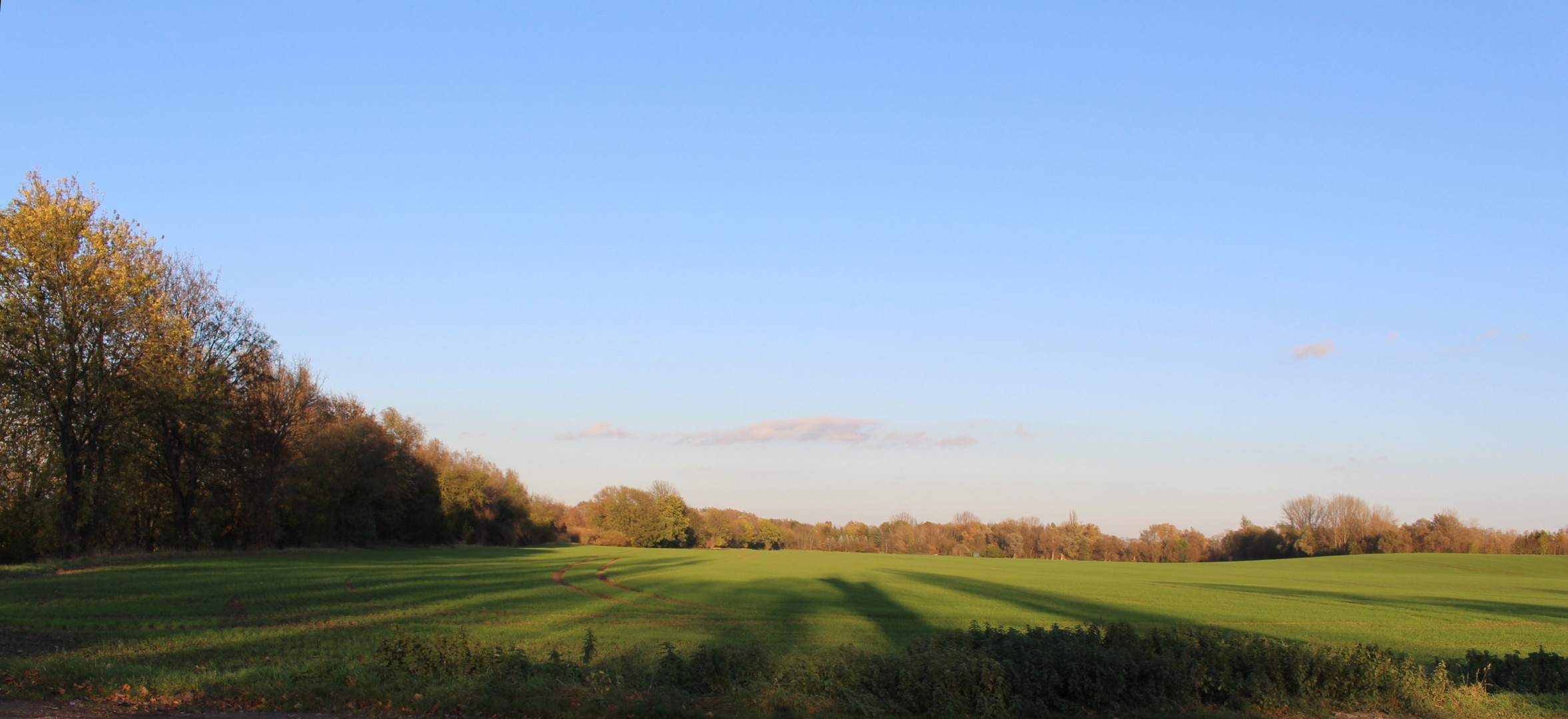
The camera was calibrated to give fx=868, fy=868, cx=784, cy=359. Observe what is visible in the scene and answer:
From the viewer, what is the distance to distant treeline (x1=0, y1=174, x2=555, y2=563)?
34281mm

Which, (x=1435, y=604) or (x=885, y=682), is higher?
(x=885, y=682)

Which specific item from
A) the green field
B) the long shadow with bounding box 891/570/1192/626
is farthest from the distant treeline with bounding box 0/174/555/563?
the long shadow with bounding box 891/570/1192/626

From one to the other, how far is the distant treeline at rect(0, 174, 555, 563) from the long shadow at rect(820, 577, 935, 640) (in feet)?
99.2

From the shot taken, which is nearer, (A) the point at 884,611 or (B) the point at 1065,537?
(A) the point at 884,611

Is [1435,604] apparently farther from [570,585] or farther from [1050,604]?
[570,585]

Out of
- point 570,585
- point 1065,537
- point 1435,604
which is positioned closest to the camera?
point 570,585

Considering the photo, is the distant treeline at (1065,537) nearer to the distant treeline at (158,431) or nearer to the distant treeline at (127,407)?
the distant treeline at (158,431)

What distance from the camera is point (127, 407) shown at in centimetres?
3744

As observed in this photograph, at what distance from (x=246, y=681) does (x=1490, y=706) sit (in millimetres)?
15120

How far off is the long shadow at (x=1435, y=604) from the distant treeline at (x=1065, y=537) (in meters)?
64.8

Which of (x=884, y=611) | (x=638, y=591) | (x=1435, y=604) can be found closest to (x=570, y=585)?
(x=638, y=591)

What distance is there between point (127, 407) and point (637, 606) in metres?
26.8

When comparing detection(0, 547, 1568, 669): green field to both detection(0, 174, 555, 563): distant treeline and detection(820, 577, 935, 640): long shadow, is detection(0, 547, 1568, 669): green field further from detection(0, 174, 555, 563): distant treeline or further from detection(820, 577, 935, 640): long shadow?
detection(0, 174, 555, 563): distant treeline

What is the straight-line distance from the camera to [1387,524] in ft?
345
